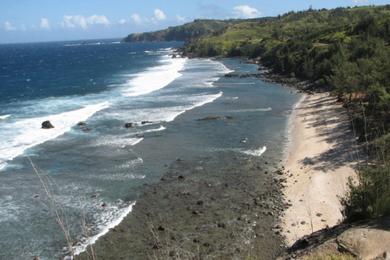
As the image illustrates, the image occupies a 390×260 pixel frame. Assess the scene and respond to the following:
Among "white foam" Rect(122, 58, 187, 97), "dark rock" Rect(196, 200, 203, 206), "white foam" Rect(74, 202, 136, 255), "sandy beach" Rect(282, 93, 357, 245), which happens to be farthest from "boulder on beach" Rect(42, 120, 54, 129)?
"dark rock" Rect(196, 200, 203, 206)

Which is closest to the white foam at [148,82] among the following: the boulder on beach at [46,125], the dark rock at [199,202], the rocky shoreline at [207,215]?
the boulder on beach at [46,125]

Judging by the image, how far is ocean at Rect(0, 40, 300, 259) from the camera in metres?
24.1

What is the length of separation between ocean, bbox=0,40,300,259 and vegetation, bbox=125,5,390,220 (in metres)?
6.10

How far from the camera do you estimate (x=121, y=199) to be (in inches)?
1076

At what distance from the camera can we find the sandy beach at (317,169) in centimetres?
2319

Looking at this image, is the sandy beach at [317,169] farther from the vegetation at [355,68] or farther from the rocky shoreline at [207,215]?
the vegetation at [355,68]

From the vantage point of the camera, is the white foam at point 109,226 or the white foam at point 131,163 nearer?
the white foam at point 109,226

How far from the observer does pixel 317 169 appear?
30625mm


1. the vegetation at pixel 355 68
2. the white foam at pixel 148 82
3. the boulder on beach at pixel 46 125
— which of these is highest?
the vegetation at pixel 355 68

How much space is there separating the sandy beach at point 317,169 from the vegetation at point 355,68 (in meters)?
1.78

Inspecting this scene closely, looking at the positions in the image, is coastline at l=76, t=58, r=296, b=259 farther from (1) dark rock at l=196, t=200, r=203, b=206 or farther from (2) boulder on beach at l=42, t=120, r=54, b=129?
(2) boulder on beach at l=42, t=120, r=54, b=129

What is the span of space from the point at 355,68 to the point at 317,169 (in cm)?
2333

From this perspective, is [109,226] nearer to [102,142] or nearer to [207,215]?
[207,215]

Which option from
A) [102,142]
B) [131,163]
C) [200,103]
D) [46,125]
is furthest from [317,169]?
[200,103]
